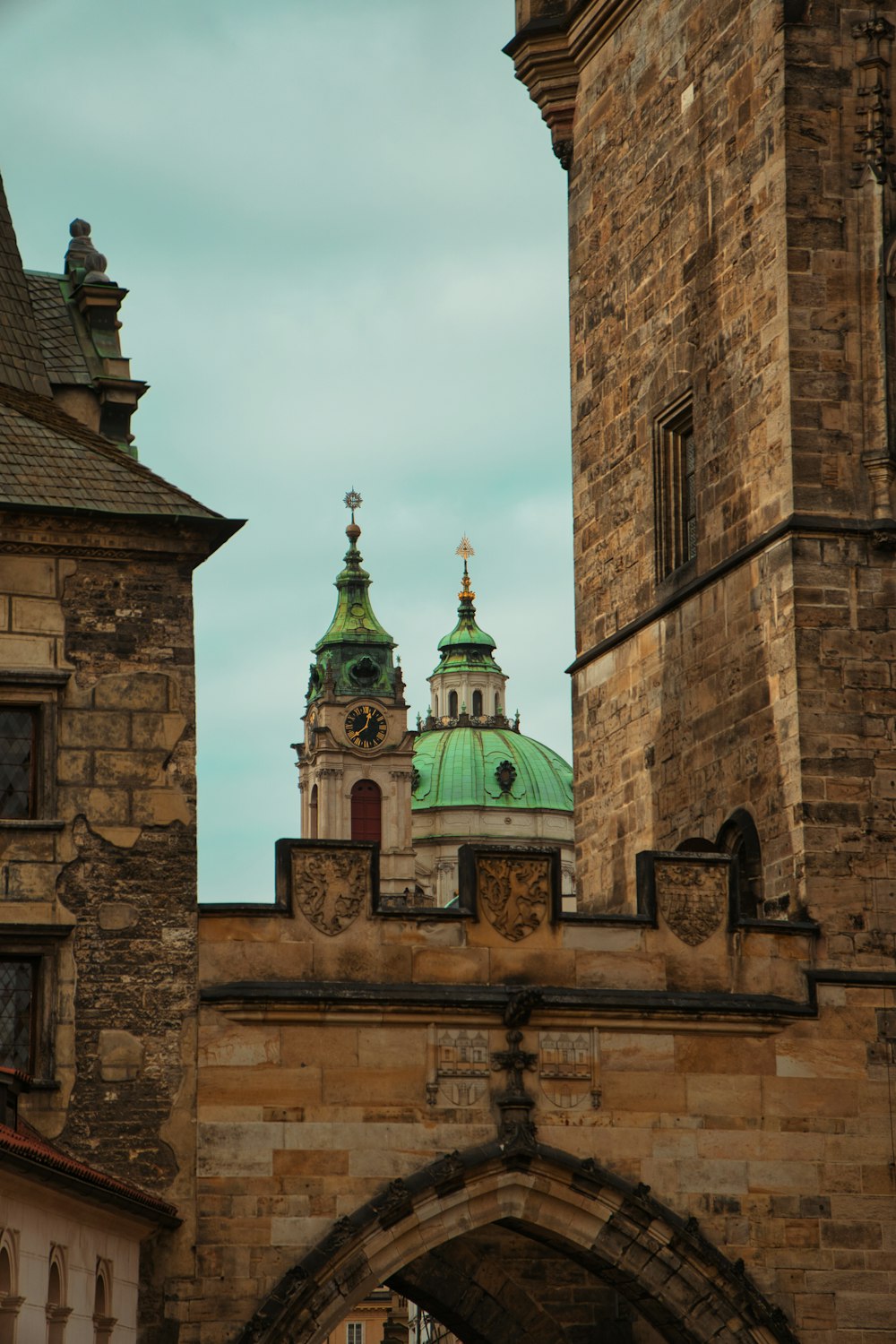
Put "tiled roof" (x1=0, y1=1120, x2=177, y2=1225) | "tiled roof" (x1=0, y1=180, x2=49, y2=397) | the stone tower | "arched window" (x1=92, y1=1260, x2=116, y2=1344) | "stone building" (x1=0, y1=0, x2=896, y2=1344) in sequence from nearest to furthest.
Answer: "tiled roof" (x1=0, y1=1120, x2=177, y2=1225), "arched window" (x1=92, y1=1260, x2=116, y2=1344), "stone building" (x1=0, y1=0, x2=896, y2=1344), the stone tower, "tiled roof" (x1=0, y1=180, x2=49, y2=397)

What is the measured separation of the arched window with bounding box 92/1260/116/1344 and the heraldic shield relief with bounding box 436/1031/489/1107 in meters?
3.14

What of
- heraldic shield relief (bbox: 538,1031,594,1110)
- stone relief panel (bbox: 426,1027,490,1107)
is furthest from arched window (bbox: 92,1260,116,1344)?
heraldic shield relief (bbox: 538,1031,594,1110)

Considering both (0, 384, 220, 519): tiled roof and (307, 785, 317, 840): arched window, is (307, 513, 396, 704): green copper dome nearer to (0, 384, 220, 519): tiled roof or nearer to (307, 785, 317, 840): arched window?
(307, 785, 317, 840): arched window

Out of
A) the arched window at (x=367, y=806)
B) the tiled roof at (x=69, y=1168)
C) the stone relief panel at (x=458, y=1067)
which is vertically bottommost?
the tiled roof at (x=69, y=1168)

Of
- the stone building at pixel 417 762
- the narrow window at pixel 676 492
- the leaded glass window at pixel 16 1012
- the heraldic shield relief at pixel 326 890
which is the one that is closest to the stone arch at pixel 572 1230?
the heraldic shield relief at pixel 326 890

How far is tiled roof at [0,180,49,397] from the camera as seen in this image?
23125 mm

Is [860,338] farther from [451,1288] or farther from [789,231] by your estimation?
[451,1288]

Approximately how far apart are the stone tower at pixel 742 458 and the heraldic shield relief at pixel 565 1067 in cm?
204

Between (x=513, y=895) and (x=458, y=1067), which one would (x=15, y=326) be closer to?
(x=513, y=895)

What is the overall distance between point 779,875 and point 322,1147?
4.27 metres

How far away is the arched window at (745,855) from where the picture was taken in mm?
23281

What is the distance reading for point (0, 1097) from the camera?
61.8 ft

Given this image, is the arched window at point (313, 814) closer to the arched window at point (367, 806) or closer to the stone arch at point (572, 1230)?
the arched window at point (367, 806)

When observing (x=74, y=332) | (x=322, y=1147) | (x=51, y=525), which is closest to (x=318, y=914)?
(x=322, y=1147)
